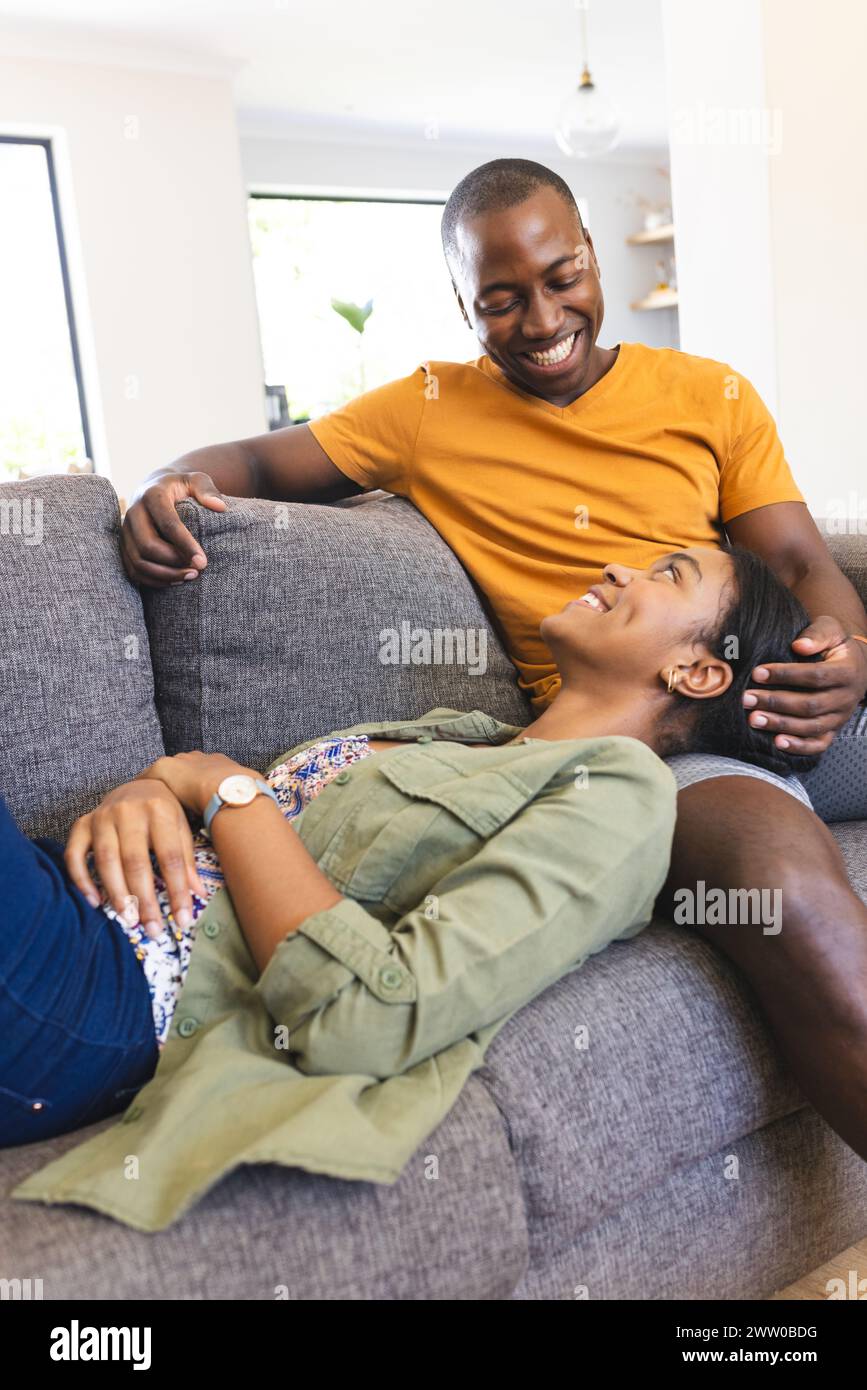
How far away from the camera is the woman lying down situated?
0.92 meters

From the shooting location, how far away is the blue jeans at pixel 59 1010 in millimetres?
965

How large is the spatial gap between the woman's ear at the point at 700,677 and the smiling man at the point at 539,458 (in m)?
0.17

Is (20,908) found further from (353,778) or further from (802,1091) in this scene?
(802,1091)

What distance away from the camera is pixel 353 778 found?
4.07 feet

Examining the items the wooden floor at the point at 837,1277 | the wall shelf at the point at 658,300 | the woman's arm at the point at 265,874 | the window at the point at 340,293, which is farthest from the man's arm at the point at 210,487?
the wall shelf at the point at 658,300

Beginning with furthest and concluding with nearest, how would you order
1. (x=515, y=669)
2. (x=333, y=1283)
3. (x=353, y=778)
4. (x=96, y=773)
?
(x=515, y=669)
(x=96, y=773)
(x=353, y=778)
(x=333, y=1283)

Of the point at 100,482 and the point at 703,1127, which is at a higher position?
the point at 100,482

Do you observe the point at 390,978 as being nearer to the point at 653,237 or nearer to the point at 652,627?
the point at 652,627

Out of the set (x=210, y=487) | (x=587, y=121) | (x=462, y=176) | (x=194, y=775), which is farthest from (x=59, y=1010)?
(x=462, y=176)

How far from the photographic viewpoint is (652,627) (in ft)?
4.46

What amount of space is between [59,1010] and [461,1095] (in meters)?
0.34
